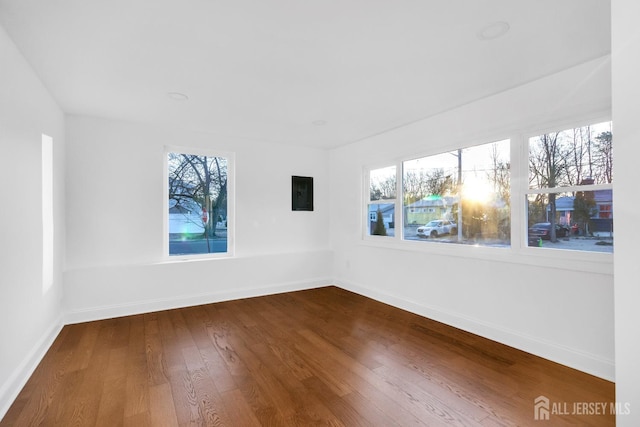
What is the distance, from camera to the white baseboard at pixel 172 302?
3596 millimetres

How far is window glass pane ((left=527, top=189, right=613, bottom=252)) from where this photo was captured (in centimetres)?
241

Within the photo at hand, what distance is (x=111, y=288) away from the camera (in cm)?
374

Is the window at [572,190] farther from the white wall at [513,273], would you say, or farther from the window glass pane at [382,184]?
the window glass pane at [382,184]

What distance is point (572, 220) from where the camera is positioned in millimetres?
2588

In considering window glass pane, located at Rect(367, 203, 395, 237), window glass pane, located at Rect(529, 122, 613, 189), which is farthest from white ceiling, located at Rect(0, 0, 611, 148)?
window glass pane, located at Rect(367, 203, 395, 237)

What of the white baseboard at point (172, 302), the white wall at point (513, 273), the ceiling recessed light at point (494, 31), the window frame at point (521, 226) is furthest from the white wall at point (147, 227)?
the ceiling recessed light at point (494, 31)

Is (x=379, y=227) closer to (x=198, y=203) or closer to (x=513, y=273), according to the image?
(x=513, y=273)

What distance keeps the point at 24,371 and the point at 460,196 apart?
428cm

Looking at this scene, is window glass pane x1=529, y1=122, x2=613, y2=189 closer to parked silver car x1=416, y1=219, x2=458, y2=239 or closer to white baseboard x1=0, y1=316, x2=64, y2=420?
parked silver car x1=416, y1=219, x2=458, y2=239

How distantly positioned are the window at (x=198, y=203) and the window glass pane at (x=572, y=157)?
3.89 metres

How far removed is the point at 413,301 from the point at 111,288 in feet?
12.5

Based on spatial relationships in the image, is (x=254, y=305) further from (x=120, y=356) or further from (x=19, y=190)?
(x=19, y=190)

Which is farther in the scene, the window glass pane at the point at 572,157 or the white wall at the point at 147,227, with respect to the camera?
the white wall at the point at 147,227

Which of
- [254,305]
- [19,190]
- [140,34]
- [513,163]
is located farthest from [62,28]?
[513,163]
